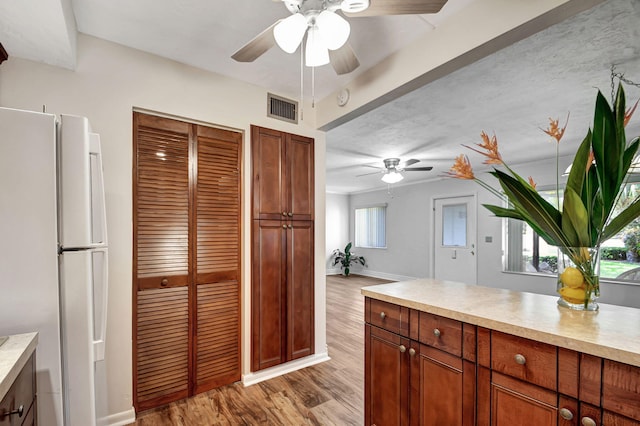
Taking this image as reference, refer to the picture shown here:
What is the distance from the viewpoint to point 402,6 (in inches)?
50.8

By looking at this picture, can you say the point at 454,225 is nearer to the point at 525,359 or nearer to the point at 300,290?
the point at 300,290

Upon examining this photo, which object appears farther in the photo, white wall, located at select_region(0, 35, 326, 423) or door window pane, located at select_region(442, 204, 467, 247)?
door window pane, located at select_region(442, 204, 467, 247)

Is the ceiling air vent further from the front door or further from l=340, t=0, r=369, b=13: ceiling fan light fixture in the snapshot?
the front door

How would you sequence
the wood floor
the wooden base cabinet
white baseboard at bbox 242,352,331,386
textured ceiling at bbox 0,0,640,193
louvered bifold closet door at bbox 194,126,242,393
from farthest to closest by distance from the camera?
white baseboard at bbox 242,352,331,386
louvered bifold closet door at bbox 194,126,242,393
the wood floor
textured ceiling at bbox 0,0,640,193
the wooden base cabinet

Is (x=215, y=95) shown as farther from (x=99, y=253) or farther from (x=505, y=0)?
(x=505, y=0)

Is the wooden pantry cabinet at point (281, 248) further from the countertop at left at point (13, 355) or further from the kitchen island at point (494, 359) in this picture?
the countertop at left at point (13, 355)

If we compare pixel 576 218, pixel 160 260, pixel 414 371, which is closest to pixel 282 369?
pixel 160 260

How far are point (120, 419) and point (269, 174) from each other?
2.02 m

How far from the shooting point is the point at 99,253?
151 centimetres

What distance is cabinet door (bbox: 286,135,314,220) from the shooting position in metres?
2.79

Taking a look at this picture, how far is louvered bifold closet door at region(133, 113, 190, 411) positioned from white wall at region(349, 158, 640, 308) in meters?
5.07

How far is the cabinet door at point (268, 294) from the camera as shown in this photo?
101 inches

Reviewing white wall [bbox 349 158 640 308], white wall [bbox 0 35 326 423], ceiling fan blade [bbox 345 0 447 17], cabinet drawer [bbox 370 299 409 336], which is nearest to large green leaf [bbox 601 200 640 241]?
cabinet drawer [bbox 370 299 409 336]

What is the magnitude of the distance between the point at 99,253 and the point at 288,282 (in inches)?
60.8
